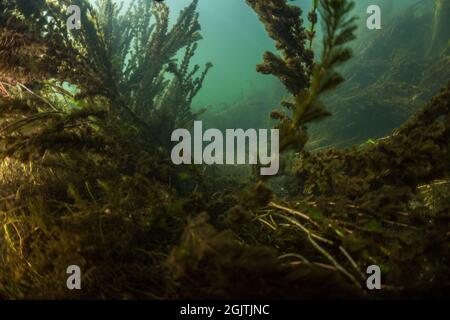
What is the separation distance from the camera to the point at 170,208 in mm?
1958

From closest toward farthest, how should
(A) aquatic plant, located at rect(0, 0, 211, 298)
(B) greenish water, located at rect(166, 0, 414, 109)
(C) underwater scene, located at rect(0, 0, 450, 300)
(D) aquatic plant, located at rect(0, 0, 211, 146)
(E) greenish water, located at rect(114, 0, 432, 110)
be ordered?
(C) underwater scene, located at rect(0, 0, 450, 300) → (A) aquatic plant, located at rect(0, 0, 211, 298) → (D) aquatic plant, located at rect(0, 0, 211, 146) → (E) greenish water, located at rect(114, 0, 432, 110) → (B) greenish water, located at rect(166, 0, 414, 109)

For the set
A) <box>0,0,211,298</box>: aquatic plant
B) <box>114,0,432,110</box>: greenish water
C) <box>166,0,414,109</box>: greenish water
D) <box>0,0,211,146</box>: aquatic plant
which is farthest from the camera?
<box>166,0,414,109</box>: greenish water

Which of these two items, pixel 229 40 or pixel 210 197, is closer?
pixel 210 197

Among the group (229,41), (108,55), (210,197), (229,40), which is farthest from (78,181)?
(229,41)

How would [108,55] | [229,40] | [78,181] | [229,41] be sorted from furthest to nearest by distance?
1. [229,41]
2. [229,40]
3. [108,55]
4. [78,181]

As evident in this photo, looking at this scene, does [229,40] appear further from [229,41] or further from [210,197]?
[210,197]

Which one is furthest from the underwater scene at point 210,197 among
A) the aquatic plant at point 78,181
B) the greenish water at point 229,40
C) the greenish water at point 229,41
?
the greenish water at point 229,41

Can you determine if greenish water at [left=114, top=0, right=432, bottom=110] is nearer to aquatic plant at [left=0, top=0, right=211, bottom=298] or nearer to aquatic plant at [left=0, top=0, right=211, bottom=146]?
aquatic plant at [left=0, top=0, right=211, bottom=146]

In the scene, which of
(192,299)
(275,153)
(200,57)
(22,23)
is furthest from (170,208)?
(200,57)

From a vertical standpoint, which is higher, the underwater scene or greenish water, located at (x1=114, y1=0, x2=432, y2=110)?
greenish water, located at (x1=114, y1=0, x2=432, y2=110)

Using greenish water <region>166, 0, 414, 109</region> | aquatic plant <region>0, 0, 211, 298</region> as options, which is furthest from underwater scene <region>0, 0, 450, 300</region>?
greenish water <region>166, 0, 414, 109</region>

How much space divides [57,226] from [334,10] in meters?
2.08

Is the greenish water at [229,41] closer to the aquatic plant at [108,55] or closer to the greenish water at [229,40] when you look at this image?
the greenish water at [229,40]
